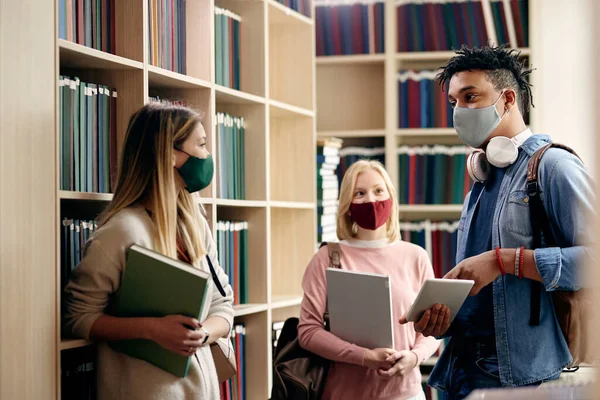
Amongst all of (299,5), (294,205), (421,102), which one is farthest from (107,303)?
(421,102)

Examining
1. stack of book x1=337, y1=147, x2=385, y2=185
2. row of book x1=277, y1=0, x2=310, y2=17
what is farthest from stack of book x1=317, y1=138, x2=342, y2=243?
row of book x1=277, y1=0, x2=310, y2=17

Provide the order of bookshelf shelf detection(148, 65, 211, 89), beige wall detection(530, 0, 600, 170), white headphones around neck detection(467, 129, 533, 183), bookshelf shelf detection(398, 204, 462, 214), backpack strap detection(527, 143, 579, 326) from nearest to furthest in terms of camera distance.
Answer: backpack strap detection(527, 143, 579, 326) → white headphones around neck detection(467, 129, 533, 183) → bookshelf shelf detection(148, 65, 211, 89) → beige wall detection(530, 0, 600, 170) → bookshelf shelf detection(398, 204, 462, 214)

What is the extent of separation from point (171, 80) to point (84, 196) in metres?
0.67

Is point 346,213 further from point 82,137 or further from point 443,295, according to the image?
point 82,137

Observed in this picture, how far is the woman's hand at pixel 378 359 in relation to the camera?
7.79 feet

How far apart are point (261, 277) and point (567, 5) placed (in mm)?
2103

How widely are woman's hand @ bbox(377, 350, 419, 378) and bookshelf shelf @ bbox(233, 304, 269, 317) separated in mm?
745

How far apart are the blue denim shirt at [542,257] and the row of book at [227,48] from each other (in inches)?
55.5

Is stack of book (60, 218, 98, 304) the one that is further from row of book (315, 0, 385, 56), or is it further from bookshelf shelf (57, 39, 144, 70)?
row of book (315, 0, 385, 56)

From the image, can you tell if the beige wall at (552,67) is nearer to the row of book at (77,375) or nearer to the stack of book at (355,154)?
the stack of book at (355,154)

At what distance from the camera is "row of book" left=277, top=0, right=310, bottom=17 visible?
358 centimetres

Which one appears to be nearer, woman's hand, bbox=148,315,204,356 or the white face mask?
woman's hand, bbox=148,315,204,356

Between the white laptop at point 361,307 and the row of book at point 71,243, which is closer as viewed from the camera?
the row of book at point 71,243

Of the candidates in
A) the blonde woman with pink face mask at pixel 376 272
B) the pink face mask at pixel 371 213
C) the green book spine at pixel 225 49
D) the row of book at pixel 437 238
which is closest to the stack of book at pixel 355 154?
the row of book at pixel 437 238
